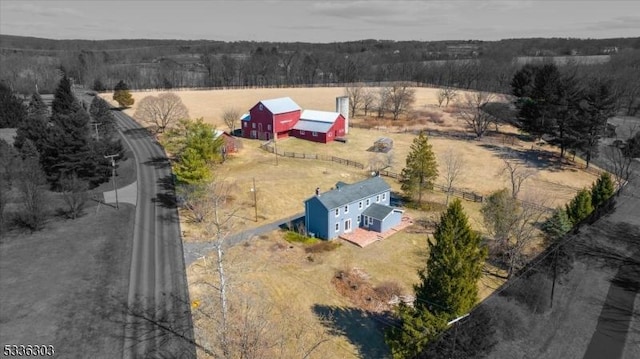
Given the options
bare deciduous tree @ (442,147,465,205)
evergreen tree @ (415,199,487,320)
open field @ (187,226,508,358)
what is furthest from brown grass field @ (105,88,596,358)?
evergreen tree @ (415,199,487,320)

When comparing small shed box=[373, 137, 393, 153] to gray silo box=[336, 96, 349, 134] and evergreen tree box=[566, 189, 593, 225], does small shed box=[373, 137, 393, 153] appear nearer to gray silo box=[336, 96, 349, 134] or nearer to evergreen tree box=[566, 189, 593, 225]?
gray silo box=[336, 96, 349, 134]

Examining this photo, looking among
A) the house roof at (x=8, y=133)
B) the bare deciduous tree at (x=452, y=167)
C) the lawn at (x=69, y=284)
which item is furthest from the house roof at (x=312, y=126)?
the house roof at (x=8, y=133)

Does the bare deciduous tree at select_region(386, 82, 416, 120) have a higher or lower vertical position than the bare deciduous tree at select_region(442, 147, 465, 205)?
higher

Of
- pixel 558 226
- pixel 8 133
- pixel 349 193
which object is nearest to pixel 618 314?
pixel 558 226

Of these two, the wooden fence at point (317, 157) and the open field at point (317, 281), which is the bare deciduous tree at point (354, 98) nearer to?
the wooden fence at point (317, 157)

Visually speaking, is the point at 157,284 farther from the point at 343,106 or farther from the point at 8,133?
the point at 8,133

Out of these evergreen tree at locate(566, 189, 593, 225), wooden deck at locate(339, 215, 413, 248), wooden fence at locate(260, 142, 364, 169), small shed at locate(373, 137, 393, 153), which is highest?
small shed at locate(373, 137, 393, 153)

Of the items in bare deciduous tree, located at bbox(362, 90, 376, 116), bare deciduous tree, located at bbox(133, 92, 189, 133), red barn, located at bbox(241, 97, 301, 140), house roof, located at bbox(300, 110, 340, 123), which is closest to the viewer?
red barn, located at bbox(241, 97, 301, 140)
